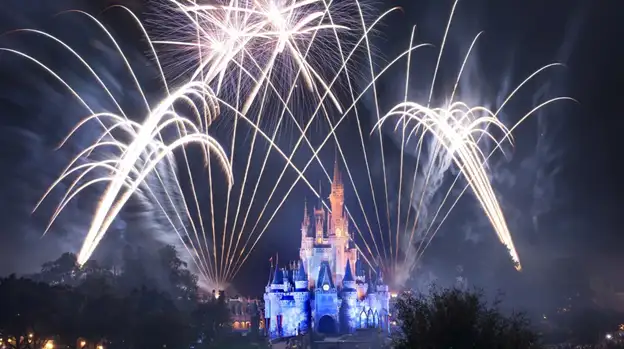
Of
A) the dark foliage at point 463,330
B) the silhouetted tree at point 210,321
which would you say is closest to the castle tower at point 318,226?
the silhouetted tree at point 210,321

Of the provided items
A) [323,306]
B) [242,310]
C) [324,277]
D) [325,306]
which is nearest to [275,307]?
[323,306]

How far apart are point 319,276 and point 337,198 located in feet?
59.7

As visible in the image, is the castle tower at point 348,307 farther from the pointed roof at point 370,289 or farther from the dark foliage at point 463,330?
the dark foliage at point 463,330

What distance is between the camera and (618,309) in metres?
103

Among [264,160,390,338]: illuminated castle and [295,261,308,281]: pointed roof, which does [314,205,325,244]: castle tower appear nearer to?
[264,160,390,338]: illuminated castle

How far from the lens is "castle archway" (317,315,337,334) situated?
332 feet

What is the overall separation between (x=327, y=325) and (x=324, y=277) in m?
7.79

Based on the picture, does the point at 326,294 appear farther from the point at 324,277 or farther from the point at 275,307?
the point at 275,307

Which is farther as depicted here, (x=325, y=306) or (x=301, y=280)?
(x=301, y=280)

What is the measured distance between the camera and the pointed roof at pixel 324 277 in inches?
4077

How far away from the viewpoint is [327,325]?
101875 mm

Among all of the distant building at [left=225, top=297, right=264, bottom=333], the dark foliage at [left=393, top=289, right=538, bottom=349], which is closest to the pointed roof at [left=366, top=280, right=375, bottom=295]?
the distant building at [left=225, top=297, right=264, bottom=333]

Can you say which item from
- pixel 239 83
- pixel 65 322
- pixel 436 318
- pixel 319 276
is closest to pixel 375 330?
pixel 319 276

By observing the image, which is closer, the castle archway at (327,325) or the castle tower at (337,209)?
the castle archway at (327,325)
